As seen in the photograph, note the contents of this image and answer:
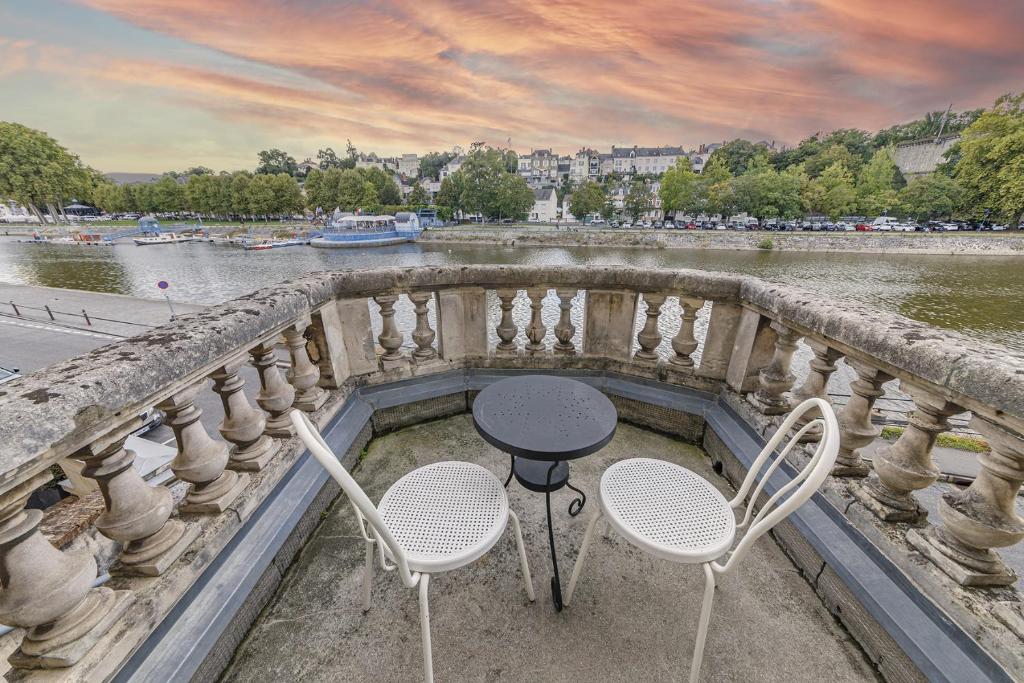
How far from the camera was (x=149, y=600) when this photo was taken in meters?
1.36

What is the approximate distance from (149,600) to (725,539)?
208 cm

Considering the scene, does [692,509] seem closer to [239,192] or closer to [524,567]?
[524,567]

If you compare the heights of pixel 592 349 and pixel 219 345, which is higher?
pixel 219 345

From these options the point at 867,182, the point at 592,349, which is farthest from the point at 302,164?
the point at 592,349

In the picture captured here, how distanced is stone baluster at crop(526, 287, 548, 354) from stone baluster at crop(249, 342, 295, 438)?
1.80 metres

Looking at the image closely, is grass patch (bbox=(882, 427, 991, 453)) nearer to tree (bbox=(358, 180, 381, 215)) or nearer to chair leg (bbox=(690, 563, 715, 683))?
chair leg (bbox=(690, 563, 715, 683))

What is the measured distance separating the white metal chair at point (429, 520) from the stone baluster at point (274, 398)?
990mm

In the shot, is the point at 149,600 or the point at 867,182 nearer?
the point at 149,600

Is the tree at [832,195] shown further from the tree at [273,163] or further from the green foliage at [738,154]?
the tree at [273,163]

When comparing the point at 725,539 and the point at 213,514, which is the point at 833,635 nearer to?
the point at 725,539

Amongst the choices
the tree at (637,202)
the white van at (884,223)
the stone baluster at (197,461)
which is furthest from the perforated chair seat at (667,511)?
the tree at (637,202)

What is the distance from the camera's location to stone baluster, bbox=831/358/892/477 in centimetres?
185

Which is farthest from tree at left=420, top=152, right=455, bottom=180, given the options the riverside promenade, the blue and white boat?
the riverside promenade

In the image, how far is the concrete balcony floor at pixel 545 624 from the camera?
1.53 metres
